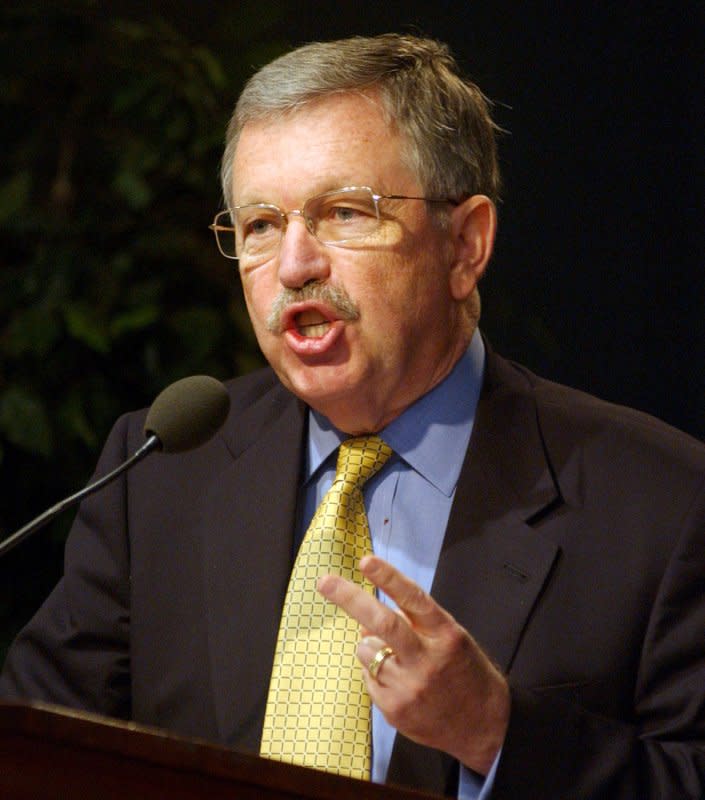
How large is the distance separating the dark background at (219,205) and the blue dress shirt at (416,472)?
900 mm

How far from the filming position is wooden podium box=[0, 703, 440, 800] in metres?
1.14

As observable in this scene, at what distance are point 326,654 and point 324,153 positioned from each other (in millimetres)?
701

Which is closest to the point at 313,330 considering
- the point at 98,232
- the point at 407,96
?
the point at 407,96

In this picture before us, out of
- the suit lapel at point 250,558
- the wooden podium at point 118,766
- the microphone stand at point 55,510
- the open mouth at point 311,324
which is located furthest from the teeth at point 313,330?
the wooden podium at point 118,766

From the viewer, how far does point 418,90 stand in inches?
83.8

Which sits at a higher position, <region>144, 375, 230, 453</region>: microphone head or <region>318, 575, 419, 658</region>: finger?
<region>144, 375, 230, 453</region>: microphone head

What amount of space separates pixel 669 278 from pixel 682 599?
4.22 feet

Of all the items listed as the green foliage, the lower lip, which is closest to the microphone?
the lower lip

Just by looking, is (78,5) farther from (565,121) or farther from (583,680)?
(583,680)

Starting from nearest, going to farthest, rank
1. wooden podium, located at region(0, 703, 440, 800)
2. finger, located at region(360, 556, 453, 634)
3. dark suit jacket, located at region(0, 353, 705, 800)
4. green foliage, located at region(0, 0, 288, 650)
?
wooden podium, located at region(0, 703, 440, 800), finger, located at region(360, 556, 453, 634), dark suit jacket, located at region(0, 353, 705, 800), green foliage, located at region(0, 0, 288, 650)

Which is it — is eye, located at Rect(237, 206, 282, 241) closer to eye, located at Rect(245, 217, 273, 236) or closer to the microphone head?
eye, located at Rect(245, 217, 273, 236)

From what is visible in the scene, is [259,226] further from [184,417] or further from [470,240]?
[184,417]

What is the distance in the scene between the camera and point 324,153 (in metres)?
2.03

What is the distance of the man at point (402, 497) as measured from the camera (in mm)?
1883
